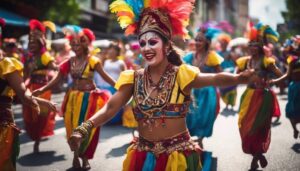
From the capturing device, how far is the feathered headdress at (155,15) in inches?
140

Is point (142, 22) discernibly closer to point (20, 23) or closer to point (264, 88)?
point (264, 88)

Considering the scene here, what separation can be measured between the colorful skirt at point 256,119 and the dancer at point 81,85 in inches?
86.6

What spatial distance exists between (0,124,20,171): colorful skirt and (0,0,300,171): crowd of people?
0.01 meters

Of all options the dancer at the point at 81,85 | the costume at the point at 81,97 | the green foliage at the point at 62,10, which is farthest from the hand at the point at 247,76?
the green foliage at the point at 62,10

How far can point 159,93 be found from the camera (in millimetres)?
3443

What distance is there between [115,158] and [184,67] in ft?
12.6

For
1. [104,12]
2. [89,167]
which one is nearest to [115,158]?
[89,167]

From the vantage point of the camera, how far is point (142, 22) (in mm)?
3629

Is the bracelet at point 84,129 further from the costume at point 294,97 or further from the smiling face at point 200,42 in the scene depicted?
the costume at point 294,97

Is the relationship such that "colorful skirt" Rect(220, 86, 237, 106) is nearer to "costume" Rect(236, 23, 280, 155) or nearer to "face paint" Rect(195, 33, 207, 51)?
"face paint" Rect(195, 33, 207, 51)

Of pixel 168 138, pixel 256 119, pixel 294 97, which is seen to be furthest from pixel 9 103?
pixel 294 97

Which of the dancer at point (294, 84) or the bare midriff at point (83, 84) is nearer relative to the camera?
the bare midriff at point (83, 84)

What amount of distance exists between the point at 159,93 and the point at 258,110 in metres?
3.31

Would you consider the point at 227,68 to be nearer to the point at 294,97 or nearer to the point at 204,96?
the point at 294,97
